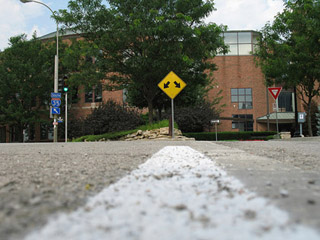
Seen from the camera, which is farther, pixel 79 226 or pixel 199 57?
pixel 199 57

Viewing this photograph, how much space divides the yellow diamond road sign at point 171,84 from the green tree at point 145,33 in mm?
2562

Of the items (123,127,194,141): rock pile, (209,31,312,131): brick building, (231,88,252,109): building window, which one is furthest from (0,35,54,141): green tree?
(231,88,252,109): building window

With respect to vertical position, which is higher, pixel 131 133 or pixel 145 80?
pixel 145 80

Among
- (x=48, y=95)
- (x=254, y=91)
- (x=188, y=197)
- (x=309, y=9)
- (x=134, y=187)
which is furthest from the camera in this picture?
(x=254, y=91)

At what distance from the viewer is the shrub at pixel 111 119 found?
2445 centimetres

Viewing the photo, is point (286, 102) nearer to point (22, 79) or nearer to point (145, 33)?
point (145, 33)

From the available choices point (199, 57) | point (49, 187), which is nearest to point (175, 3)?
point (199, 57)

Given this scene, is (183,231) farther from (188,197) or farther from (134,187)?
(134,187)

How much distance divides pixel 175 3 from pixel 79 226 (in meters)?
16.3

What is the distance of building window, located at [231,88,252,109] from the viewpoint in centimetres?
4019

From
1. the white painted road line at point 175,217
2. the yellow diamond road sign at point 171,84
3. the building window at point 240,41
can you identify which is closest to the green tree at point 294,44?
the yellow diamond road sign at point 171,84

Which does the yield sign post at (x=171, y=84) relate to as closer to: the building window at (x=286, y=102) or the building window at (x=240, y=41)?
the building window at (x=240, y=41)

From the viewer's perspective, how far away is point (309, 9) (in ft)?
57.4

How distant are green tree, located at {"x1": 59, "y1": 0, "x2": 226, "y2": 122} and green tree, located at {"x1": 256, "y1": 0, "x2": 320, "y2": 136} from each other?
4.61 meters
